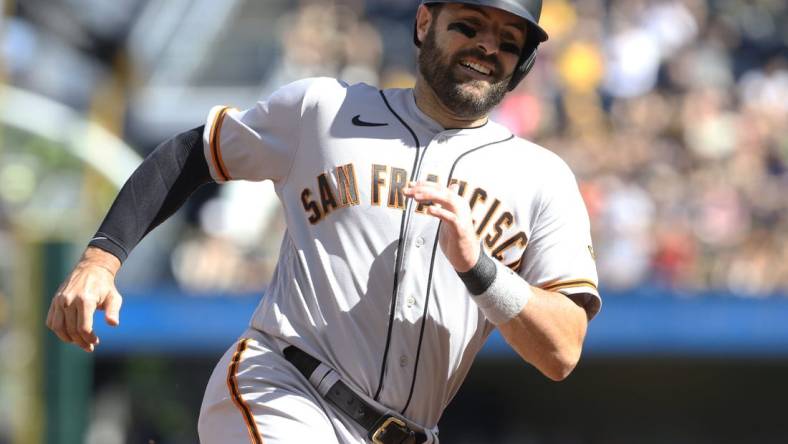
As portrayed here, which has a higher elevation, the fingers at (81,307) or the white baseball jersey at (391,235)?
the white baseball jersey at (391,235)

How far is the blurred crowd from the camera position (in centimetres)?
945

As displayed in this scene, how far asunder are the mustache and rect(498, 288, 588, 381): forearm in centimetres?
60

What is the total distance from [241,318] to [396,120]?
5320 millimetres

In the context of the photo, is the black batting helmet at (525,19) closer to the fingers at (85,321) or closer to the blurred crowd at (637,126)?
the fingers at (85,321)

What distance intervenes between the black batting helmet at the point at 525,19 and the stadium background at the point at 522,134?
4589 millimetres

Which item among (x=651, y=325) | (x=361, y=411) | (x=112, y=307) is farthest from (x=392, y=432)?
(x=651, y=325)

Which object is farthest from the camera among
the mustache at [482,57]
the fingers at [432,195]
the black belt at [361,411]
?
the mustache at [482,57]

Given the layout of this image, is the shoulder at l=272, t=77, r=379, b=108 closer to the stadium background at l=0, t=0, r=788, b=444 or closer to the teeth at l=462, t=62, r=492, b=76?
the teeth at l=462, t=62, r=492, b=76

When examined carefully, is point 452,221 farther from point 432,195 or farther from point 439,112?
point 439,112

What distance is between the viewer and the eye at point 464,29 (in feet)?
11.9

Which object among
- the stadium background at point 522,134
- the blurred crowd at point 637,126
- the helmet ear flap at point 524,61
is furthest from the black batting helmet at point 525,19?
the blurred crowd at point 637,126

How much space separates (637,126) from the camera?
1086 centimetres

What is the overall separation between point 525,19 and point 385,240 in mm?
694

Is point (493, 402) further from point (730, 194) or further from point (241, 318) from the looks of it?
point (730, 194)
